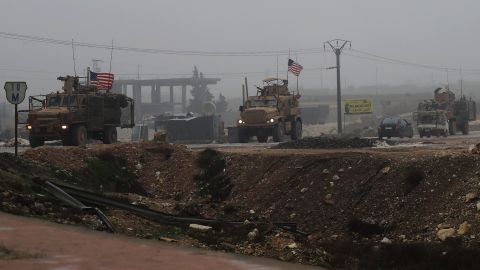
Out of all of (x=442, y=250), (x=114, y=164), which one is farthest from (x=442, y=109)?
(x=442, y=250)

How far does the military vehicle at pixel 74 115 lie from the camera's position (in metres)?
25.5

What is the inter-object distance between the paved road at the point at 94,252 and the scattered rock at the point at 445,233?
14.3 feet

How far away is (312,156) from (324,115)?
8759cm

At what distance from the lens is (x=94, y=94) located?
1115 inches

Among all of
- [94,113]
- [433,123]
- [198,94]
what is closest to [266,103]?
[94,113]

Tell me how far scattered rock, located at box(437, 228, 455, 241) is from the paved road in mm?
4352

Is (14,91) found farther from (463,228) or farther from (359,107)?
(359,107)

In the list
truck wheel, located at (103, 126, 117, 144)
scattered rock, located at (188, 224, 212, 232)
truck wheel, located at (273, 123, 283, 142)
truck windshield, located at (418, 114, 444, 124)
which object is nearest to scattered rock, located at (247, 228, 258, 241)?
scattered rock, located at (188, 224, 212, 232)

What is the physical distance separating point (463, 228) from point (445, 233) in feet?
1.20

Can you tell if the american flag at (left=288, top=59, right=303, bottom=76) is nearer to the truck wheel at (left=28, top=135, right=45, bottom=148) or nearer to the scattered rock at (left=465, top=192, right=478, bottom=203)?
the truck wheel at (left=28, top=135, right=45, bottom=148)

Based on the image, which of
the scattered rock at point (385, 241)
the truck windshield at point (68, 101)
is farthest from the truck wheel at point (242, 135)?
the scattered rock at point (385, 241)

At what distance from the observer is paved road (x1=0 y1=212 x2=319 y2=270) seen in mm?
7312

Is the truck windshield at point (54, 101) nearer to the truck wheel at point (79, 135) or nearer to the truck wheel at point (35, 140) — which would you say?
the truck wheel at point (79, 135)

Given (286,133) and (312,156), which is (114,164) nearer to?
(312,156)
